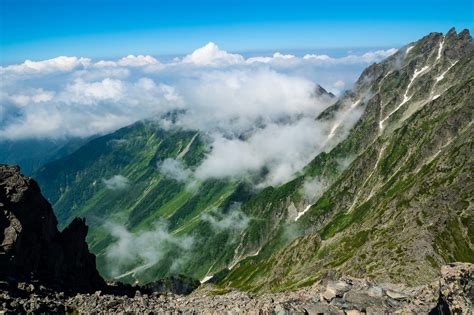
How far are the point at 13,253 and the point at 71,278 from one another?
898 inches

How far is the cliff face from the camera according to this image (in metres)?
84.9

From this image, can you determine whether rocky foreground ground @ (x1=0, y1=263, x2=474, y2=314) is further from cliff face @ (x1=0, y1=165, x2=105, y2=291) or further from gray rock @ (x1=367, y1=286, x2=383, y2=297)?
cliff face @ (x1=0, y1=165, x2=105, y2=291)

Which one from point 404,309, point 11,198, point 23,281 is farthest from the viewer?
point 11,198

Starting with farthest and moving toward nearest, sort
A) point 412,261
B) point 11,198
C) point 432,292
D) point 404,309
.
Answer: point 412,261
point 11,198
point 432,292
point 404,309

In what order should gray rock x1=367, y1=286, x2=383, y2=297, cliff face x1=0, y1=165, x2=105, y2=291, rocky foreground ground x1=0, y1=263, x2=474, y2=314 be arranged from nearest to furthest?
rocky foreground ground x1=0, y1=263, x2=474, y2=314
gray rock x1=367, y1=286, x2=383, y2=297
cliff face x1=0, y1=165, x2=105, y2=291

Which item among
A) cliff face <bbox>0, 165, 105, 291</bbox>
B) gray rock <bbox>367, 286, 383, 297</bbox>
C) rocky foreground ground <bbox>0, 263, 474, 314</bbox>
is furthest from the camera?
cliff face <bbox>0, 165, 105, 291</bbox>

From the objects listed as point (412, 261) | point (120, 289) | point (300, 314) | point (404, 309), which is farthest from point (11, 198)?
point (412, 261)

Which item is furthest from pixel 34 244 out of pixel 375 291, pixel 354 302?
pixel 375 291

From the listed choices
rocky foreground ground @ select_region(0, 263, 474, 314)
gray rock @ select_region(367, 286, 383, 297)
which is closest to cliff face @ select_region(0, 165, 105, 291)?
rocky foreground ground @ select_region(0, 263, 474, 314)

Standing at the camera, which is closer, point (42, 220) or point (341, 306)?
point (341, 306)

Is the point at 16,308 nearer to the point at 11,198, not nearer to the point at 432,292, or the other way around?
the point at 11,198

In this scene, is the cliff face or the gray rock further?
the cliff face

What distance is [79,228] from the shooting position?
397 feet

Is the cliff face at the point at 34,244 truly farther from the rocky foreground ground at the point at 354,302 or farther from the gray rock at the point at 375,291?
the gray rock at the point at 375,291
